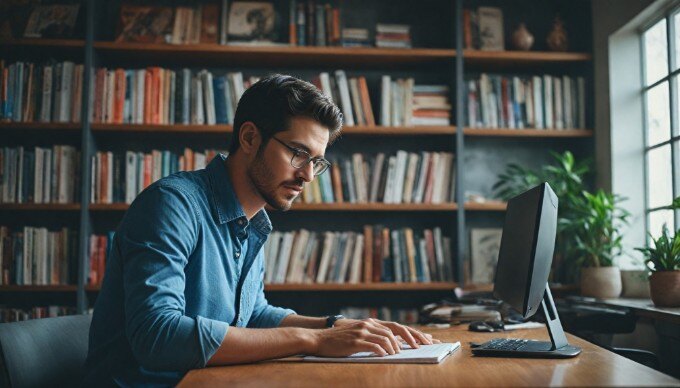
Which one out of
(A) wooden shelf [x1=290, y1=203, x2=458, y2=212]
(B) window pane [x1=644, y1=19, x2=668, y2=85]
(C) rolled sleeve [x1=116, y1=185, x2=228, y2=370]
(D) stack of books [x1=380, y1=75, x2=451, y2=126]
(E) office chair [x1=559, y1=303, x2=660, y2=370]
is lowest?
(E) office chair [x1=559, y1=303, x2=660, y2=370]

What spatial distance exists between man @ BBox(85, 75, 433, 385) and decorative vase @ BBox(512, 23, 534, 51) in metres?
2.09

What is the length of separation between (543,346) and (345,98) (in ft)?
6.84

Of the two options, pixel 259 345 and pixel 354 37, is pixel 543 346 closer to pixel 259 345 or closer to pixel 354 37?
pixel 259 345

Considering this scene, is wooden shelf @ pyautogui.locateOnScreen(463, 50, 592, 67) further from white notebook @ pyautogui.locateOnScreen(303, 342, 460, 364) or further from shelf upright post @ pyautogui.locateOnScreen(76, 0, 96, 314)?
white notebook @ pyautogui.locateOnScreen(303, 342, 460, 364)

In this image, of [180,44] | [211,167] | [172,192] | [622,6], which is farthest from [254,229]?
[622,6]

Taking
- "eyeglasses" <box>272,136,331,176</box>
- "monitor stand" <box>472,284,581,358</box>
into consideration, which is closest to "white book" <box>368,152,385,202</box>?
"eyeglasses" <box>272,136,331,176</box>

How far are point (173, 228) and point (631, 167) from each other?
2641 millimetres

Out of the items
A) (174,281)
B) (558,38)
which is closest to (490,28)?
(558,38)

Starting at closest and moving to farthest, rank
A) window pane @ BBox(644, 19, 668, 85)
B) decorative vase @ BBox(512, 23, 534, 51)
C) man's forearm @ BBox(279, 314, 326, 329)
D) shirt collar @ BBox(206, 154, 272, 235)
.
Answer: shirt collar @ BBox(206, 154, 272, 235) < man's forearm @ BBox(279, 314, 326, 329) < window pane @ BBox(644, 19, 668, 85) < decorative vase @ BBox(512, 23, 534, 51)

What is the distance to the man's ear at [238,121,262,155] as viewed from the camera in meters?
1.67

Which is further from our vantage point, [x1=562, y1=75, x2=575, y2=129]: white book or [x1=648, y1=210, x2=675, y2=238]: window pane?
[x1=562, y1=75, x2=575, y2=129]: white book

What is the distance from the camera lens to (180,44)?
10.8 feet

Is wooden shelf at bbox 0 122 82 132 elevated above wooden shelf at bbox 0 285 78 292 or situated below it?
above

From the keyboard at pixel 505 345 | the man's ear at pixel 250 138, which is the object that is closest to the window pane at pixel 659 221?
the keyboard at pixel 505 345
